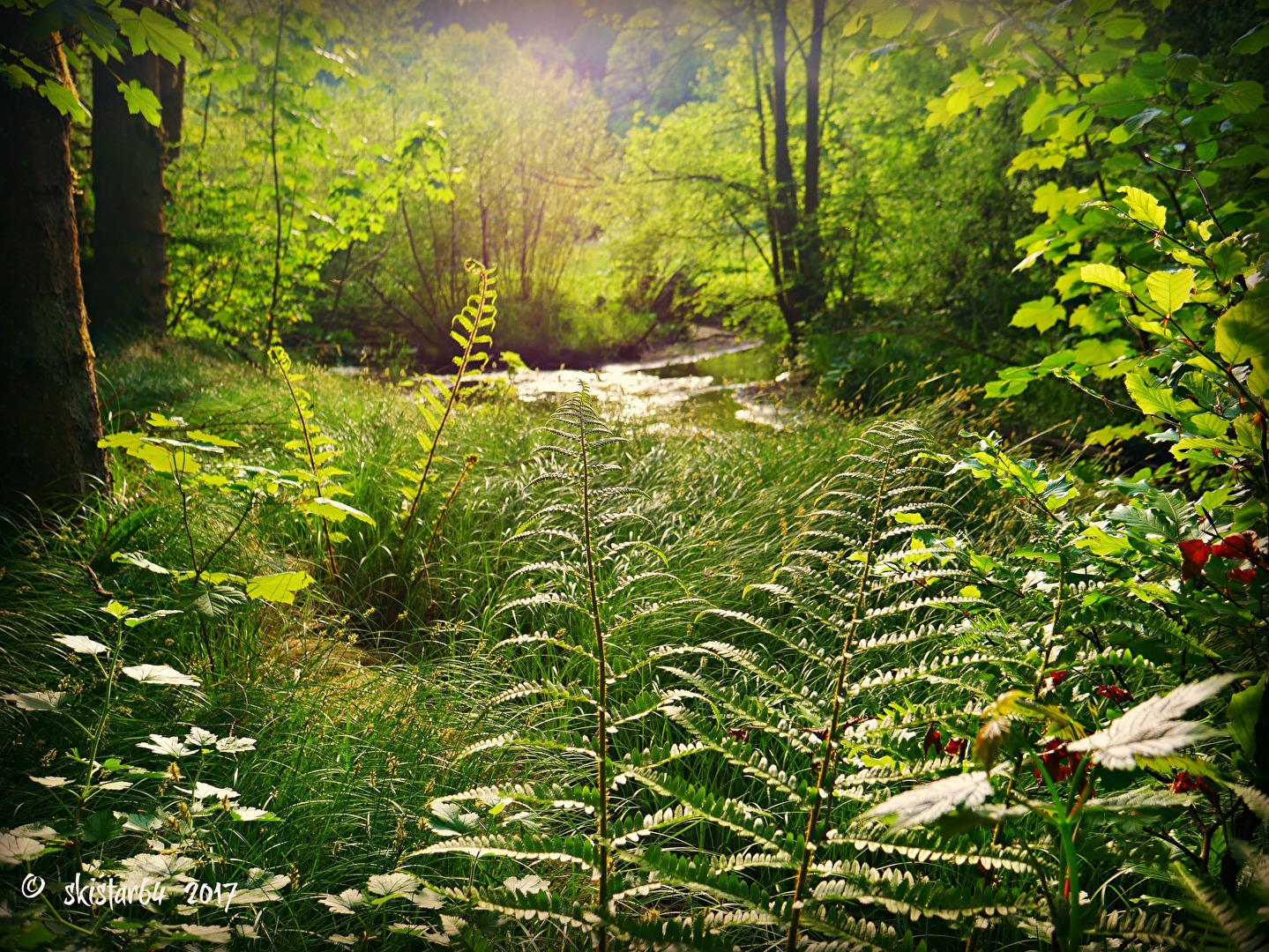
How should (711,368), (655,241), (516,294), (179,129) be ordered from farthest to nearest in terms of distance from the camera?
(516,294)
(711,368)
(655,241)
(179,129)

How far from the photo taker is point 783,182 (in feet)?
29.0

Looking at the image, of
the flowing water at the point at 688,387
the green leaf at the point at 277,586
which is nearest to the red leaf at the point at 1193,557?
the green leaf at the point at 277,586

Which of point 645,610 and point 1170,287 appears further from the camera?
point 645,610

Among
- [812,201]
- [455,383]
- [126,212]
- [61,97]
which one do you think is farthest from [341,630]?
[812,201]

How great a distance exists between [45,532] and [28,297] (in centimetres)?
77

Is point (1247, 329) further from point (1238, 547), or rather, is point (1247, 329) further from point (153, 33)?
point (153, 33)

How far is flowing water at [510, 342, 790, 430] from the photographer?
551cm

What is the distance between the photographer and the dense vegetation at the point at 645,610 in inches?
42.7

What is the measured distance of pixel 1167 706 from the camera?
71 cm

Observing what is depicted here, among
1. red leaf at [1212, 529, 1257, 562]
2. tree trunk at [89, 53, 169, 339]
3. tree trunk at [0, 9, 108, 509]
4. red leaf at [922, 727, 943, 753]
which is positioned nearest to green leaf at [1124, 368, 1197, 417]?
red leaf at [1212, 529, 1257, 562]

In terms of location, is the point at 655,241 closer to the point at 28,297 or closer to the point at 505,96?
the point at 505,96

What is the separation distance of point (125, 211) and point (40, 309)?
4155 millimetres

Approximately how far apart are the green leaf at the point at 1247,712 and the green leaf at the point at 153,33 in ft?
9.19

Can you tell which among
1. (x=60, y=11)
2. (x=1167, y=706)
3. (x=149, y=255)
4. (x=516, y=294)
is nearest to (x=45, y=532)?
(x=60, y=11)
